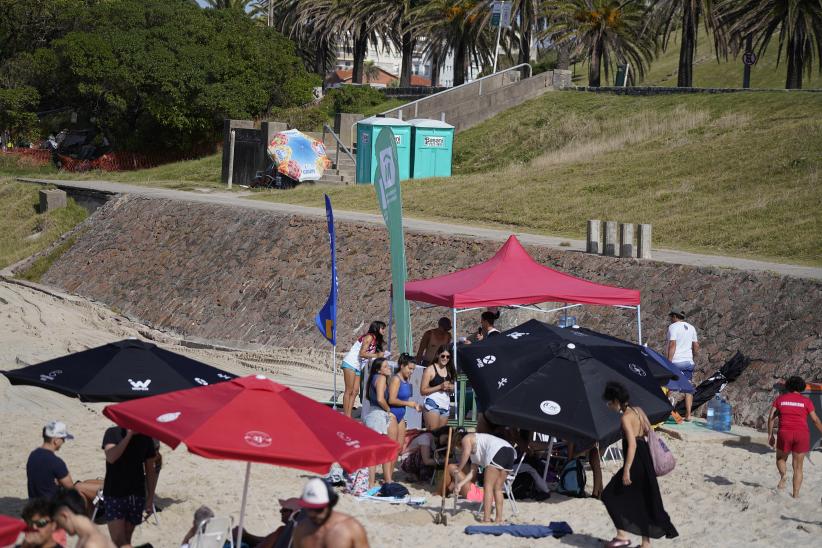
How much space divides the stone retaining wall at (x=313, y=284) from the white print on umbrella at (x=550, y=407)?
5.80 meters

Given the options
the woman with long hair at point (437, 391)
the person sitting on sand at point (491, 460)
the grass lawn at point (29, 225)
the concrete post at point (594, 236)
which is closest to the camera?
the person sitting on sand at point (491, 460)

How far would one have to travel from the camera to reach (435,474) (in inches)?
449

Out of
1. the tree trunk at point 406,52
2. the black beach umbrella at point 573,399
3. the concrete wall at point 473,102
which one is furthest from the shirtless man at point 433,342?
the tree trunk at point 406,52

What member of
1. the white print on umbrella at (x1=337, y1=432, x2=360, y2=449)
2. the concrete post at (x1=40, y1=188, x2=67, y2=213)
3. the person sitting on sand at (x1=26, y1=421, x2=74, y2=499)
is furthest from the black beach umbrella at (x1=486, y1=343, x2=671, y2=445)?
the concrete post at (x1=40, y1=188, x2=67, y2=213)

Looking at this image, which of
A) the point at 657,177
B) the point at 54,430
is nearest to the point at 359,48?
the point at 657,177

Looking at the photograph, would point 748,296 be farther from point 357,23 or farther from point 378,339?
point 357,23

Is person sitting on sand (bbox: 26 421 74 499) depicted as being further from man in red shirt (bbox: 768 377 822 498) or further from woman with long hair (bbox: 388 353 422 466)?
man in red shirt (bbox: 768 377 822 498)

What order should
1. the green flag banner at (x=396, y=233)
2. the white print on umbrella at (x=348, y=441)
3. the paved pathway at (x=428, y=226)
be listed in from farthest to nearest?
1. the paved pathway at (x=428, y=226)
2. the green flag banner at (x=396, y=233)
3. the white print on umbrella at (x=348, y=441)

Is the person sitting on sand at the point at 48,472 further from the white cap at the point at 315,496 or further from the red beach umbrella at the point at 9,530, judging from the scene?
the white cap at the point at 315,496

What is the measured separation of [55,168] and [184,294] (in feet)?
86.4

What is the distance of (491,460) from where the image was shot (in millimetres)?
9875

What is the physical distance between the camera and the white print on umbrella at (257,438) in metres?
7.09

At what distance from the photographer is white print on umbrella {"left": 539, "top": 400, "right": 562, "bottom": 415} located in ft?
31.7

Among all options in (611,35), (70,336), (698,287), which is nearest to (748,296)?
(698,287)
